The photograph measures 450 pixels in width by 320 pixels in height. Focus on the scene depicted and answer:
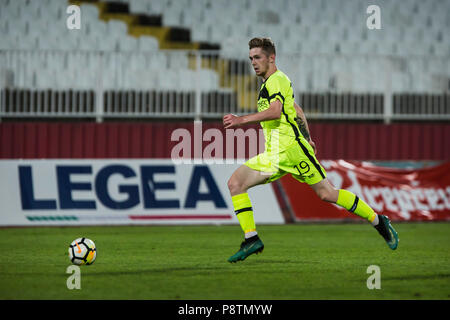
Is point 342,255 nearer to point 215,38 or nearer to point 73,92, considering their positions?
point 73,92

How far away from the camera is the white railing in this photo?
16891 millimetres

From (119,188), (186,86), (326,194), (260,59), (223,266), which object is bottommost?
(119,188)

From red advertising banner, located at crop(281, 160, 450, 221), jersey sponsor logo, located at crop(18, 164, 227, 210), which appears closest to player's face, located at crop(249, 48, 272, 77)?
jersey sponsor logo, located at crop(18, 164, 227, 210)

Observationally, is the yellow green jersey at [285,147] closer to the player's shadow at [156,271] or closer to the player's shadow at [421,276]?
the player's shadow at [156,271]

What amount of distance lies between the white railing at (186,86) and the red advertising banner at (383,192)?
85.4 inches

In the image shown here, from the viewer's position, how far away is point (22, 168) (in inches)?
569

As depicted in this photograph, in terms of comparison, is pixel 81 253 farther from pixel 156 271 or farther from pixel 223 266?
pixel 223 266

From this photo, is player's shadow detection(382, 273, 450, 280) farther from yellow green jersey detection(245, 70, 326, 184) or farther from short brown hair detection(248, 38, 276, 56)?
short brown hair detection(248, 38, 276, 56)

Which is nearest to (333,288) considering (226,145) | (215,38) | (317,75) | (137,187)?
(137,187)

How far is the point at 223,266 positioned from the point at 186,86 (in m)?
9.91

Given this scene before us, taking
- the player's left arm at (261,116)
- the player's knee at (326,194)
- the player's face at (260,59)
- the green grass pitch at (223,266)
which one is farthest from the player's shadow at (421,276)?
the player's face at (260,59)

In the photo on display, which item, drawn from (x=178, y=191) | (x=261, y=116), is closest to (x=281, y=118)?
(x=261, y=116)

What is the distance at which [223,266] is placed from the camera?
7773 mm

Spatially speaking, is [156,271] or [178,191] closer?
[156,271]
